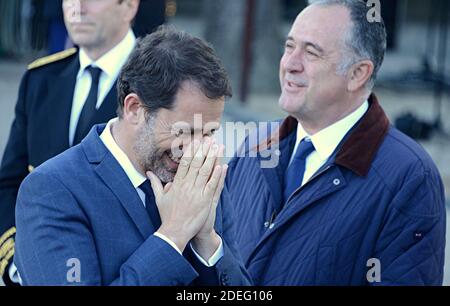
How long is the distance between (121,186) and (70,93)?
4.39ft

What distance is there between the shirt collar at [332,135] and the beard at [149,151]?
1053 millimetres

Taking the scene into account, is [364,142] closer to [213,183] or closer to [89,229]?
[213,183]

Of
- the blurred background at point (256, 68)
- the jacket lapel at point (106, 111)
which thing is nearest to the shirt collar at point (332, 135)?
the jacket lapel at point (106, 111)

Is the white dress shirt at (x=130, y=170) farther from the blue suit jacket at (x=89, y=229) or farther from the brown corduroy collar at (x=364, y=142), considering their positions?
the brown corduroy collar at (x=364, y=142)

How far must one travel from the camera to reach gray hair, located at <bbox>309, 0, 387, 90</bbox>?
3.44 m

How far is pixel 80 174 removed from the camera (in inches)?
94.1

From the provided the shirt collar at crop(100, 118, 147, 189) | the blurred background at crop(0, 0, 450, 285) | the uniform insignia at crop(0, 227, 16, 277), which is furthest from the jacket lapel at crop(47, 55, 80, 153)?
the blurred background at crop(0, 0, 450, 285)

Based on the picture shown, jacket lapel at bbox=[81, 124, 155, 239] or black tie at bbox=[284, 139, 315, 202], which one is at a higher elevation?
jacket lapel at bbox=[81, 124, 155, 239]

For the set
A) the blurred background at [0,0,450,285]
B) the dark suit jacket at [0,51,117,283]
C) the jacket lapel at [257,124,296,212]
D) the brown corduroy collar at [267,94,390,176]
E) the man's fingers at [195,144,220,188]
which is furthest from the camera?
the blurred background at [0,0,450,285]

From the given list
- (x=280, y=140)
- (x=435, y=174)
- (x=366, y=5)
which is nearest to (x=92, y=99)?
(x=280, y=140)

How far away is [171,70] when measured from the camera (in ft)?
7.93

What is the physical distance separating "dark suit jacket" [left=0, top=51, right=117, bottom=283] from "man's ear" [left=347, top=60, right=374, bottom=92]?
0.87m

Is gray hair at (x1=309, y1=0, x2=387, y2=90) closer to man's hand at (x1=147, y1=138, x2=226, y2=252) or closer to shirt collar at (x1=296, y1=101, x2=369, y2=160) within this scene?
shirt collar at (x1=296, y1=101, x2=369, y2=160)
